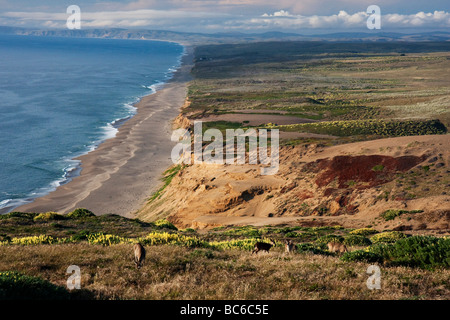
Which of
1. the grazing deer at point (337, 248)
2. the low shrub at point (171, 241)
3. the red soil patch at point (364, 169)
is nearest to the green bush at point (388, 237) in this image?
the grazing deer at point (337, 248)

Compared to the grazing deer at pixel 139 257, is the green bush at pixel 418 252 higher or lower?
lower

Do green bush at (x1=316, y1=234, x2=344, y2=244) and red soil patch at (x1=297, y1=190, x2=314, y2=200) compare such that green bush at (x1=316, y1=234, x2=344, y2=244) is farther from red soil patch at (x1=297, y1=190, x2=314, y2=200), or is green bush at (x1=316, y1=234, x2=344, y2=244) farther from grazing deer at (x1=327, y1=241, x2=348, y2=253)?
red soil patch at (x1=297, y1=190, x2=314, y2=200)

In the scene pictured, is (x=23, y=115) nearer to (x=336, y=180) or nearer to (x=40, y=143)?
(x=40, y=143)

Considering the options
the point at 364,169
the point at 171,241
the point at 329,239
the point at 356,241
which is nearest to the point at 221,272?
the point at 171,241

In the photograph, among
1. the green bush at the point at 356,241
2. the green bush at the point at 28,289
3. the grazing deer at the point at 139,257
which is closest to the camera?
the green bush at the point at 28,289

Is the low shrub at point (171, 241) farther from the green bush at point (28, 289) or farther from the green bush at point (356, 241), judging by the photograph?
the green bush at point (356, 241)

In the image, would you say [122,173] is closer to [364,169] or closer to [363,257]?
[364,169]
